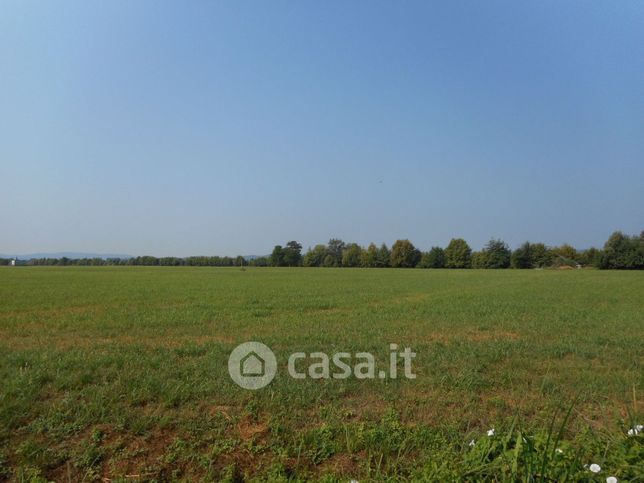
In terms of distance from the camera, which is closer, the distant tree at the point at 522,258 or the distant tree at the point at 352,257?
the distant tree at the point at 522,258

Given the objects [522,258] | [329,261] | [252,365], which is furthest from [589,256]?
[252,365]

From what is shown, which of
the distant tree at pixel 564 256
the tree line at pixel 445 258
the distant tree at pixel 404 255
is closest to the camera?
the tree line at pixel 445 258

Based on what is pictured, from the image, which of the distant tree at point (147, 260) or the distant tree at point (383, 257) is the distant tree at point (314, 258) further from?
the distant tree at point (147, 260)

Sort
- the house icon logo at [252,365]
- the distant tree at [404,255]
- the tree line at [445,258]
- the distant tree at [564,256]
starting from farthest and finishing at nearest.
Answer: the distant tree at [404,255] < the distant tree at [564,256] < the tree line at [445,258] < the house icon logo at [252,365]

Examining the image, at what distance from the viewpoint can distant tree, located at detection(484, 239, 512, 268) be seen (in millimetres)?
115644

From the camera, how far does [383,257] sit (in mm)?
125438

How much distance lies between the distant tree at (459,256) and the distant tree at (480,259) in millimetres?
1266

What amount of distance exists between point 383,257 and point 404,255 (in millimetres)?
6710

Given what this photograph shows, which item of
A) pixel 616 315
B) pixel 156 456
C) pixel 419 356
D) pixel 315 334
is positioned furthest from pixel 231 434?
pixel 616 315

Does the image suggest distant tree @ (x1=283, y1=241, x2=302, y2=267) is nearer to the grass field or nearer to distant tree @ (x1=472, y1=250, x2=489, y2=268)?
distant tree @ (x1=472, y1=250, x2=489, y2=268)

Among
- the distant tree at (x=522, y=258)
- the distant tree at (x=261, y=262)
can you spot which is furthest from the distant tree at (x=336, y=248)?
the distant tree at (x=522, y=258)

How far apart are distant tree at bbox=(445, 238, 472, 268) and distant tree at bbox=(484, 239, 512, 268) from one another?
5535mm

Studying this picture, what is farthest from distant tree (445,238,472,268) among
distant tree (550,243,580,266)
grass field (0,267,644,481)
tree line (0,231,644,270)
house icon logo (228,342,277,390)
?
house icon logo (228,342,277,390)

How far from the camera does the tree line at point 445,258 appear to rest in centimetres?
9938
